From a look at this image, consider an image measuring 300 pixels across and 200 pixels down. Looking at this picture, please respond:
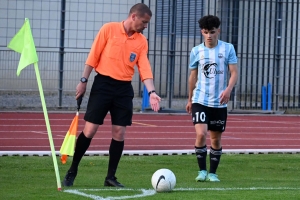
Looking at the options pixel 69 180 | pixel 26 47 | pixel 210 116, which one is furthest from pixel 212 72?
pixel 26 47

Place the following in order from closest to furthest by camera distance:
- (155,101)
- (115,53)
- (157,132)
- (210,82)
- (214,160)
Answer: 1. (155,101)
2. (115,53)
3. (210,82)
4. (214,160)
5. (157,132)

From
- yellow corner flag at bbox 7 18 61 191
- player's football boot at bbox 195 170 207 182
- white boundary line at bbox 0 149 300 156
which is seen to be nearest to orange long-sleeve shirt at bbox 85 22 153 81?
yellow corner flag at bbox 7 18 61 191

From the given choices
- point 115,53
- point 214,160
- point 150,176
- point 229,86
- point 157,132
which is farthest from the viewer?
point 157,132

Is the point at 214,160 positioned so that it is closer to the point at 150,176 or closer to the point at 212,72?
the point at 150,176

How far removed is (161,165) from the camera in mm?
10984

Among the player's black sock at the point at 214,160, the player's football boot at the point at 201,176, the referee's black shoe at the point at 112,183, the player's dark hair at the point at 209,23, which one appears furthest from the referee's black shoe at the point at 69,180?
the player's dark hair at the point at 209,23

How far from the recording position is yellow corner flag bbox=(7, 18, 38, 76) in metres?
7.85

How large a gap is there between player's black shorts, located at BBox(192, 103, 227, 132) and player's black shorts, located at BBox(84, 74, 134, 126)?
3.94ft

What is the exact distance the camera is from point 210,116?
373 inches

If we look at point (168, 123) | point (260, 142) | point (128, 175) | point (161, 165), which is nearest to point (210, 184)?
point (128, 175)

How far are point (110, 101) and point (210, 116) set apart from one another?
1574mm

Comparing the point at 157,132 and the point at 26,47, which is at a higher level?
the point at 26,47

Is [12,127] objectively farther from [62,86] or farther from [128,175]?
[128,175]

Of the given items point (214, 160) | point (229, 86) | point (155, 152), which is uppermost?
point (229, 86)
